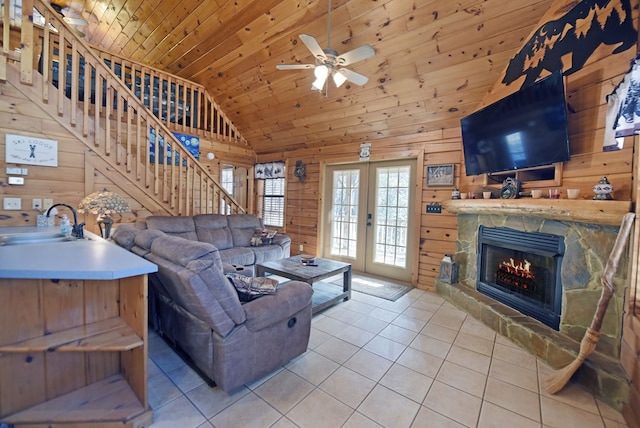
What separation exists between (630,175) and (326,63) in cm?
243

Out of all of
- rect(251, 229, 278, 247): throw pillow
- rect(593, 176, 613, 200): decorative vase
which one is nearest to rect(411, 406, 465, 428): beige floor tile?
rect(593, 176, 613, 200): decorative vase

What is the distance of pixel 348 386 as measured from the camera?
1977mm

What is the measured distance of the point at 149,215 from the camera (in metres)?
4.09

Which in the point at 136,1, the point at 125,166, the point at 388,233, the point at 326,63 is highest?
the point at 136,1

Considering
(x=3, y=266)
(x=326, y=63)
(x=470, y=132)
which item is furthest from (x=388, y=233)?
(x=3, y=266)

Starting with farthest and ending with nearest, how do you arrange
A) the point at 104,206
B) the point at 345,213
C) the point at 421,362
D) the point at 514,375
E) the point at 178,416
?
the point at 345,213, the point at 104,206, the point at 421,362, the point at 514,375, the point at 178,416

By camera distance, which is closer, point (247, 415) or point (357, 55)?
point (247, 415)

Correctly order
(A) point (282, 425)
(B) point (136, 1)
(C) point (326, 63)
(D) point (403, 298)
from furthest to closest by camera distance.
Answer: (B) point (136, 1) < (D) point (403, 298) < (C) point (326, 63) < (A) point (282, 425)

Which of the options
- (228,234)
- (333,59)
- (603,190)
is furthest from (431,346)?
(228,234)

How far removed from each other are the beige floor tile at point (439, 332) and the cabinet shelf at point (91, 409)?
2345 millimetres

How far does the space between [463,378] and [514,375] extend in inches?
16.2

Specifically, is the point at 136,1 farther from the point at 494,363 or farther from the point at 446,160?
the point at 494,363

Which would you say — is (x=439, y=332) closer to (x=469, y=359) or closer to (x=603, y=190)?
(x=469, y=359)

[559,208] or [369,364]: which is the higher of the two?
[559,208]
